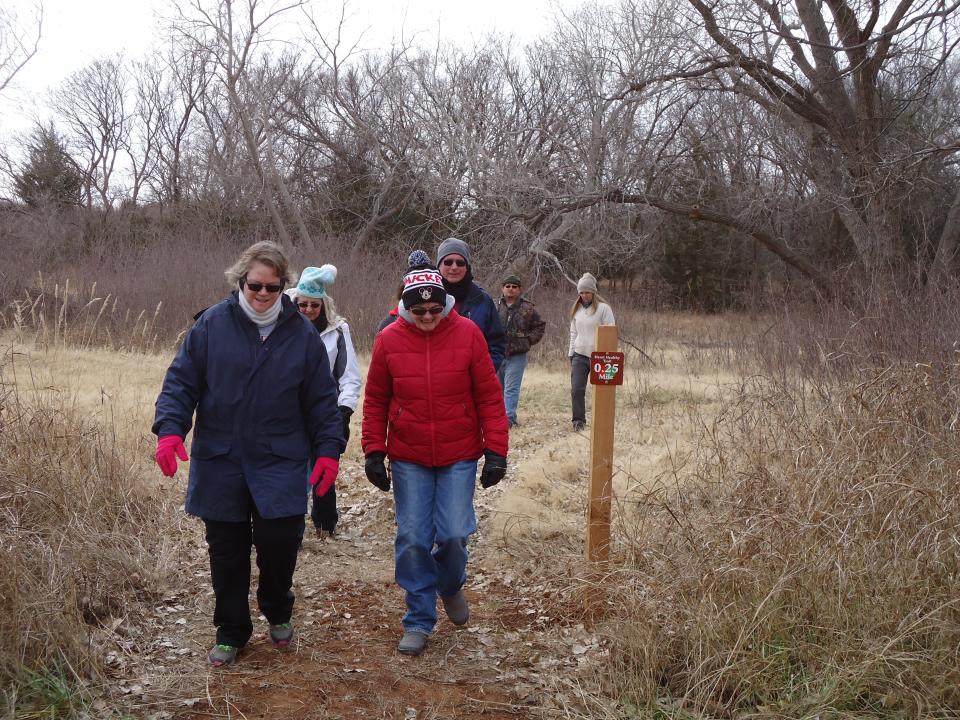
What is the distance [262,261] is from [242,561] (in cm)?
136

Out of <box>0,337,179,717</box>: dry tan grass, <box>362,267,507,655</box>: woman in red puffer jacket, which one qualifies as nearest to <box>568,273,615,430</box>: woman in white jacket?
<box>0,337,179,717</box>: dry tan grass

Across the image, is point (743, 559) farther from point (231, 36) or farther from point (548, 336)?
point (231, 36)

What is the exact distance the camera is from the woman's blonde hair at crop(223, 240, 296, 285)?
393cm

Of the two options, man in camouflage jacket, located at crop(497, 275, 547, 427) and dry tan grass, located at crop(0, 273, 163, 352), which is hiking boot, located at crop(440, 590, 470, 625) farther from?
dry tan grass, located at crop(0, 273, 163, 352)

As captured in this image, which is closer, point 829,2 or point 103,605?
point 103,605

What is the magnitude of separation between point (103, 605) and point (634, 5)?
1756 centimetres

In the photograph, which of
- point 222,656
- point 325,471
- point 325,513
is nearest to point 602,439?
point 325,471

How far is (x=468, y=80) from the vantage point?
27688 mm

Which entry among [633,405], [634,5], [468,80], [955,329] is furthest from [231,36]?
[955,329]

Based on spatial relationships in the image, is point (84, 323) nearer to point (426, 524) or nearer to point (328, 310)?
point (328, 310)

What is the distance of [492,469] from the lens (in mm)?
4254

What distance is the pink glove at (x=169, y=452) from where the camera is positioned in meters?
3.65

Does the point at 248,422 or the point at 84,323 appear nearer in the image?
the point at 248,422

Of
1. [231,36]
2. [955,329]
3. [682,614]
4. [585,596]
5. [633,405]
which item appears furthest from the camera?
[231,36]
